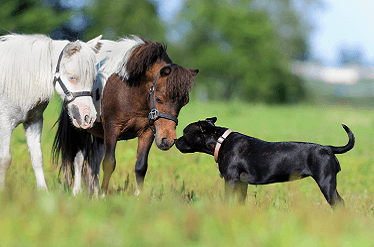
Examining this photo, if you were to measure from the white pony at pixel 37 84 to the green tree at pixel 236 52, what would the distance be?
49.6 metres

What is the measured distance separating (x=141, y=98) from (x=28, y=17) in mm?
34282

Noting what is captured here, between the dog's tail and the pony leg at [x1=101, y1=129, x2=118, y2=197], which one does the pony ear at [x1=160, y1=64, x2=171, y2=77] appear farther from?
the dog's tail

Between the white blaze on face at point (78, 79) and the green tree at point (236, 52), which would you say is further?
the green tree at point (236, 52)

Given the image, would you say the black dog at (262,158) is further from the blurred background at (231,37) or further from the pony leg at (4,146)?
the blurred background at (231,37)

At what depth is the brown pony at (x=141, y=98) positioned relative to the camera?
4.60 m

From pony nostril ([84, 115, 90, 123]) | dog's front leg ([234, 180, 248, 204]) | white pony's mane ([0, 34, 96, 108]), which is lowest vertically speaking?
A: dog's front leg ([234, 180, 248, 204])

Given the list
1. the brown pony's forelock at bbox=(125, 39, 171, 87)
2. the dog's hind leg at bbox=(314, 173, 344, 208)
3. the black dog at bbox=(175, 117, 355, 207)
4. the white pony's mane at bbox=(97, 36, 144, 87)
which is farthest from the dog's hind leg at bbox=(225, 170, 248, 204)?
the white pony's mane at bbox=(97, 36, 144, 87)

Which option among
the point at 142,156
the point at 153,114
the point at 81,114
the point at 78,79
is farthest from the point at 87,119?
the point at 142,156

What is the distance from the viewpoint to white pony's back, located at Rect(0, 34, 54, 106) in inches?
178

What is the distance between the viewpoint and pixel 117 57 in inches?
204

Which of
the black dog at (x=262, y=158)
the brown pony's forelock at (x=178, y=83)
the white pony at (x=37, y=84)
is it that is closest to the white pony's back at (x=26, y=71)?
the white pony at (x=37, y=84)

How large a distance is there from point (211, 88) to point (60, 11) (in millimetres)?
25029

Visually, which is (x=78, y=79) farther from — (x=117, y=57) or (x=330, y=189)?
(x=330, y=189)

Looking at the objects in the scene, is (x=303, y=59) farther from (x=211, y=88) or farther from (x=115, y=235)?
(x=115, y=235)
